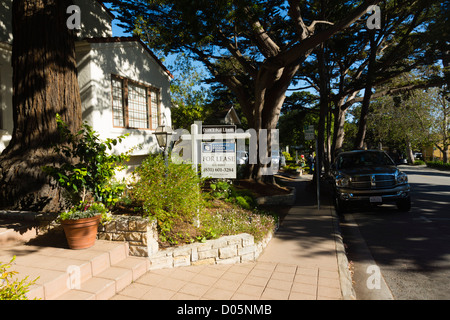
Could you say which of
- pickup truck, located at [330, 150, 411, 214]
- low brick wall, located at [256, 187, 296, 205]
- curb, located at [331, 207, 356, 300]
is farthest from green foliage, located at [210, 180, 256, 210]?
pickup truck, located at [330, 150, 411, 214]

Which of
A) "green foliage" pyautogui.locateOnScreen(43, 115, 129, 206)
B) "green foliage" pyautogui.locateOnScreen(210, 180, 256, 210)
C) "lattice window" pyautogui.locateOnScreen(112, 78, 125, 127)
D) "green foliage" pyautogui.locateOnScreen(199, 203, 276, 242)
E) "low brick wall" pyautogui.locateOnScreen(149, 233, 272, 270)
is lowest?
"low brick wall" pyautogui.locateOnScreen(149, 233, 272, 270)

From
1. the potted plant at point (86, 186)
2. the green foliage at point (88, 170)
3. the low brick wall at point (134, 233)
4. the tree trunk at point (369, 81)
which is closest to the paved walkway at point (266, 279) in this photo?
the low brick wall at point (134, 233)

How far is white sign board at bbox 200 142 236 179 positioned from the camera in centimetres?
627

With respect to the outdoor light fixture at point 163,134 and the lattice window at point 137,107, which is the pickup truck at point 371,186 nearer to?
the outdoor light fixture at point 163,134

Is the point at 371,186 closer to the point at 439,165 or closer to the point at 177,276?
the point at 177,276

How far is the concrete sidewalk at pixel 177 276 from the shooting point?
11.6 ft

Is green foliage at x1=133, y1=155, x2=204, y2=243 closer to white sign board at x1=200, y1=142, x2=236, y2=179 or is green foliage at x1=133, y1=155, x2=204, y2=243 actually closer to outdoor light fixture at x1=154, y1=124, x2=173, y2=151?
outdoor light fixture at x1=154, y1=124, x2=173, y2=151

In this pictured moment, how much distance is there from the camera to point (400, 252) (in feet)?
18.0

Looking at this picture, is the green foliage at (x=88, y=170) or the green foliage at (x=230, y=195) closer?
the green foliage at (x=88, y=170)

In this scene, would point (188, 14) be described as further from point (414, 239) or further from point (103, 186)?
point (414, 239)

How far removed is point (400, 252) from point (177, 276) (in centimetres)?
422

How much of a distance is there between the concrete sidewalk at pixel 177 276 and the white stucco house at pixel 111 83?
3149 mm

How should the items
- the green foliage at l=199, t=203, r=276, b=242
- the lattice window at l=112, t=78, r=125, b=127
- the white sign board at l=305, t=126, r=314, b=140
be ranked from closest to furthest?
the green foliage at l=199, t=203, r=276, b=242
the lattice window at l=112, t=78, r=125, b=127
the white sign board at l=305, t=126, r=314, b=140
